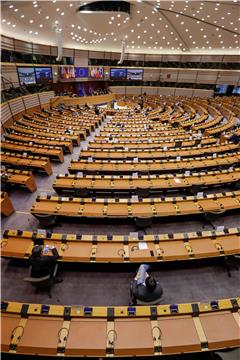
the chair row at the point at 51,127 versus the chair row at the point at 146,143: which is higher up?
the chair row at the point at 51,127

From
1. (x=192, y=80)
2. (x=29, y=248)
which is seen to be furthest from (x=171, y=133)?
(x=192, y=80)

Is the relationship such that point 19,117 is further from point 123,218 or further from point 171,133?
point 123,218

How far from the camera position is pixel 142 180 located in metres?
8.43

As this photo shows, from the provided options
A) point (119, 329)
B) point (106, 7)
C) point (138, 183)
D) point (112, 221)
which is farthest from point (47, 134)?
point (106, 7)

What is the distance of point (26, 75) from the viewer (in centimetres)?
2138

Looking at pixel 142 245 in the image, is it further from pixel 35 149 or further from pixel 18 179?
pixel 35 149

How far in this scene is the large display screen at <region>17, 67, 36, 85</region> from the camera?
20.5 metres

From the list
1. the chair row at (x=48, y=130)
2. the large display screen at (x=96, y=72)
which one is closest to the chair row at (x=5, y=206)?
the chair row at (x=48, y=130)

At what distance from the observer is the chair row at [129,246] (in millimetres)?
5172

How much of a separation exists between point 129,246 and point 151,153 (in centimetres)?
667

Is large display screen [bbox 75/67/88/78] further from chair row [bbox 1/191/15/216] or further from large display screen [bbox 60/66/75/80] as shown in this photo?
chair row [bbox 1/191/15/216]

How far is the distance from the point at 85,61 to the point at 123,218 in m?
30.2

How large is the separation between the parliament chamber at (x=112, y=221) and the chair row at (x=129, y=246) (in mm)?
25

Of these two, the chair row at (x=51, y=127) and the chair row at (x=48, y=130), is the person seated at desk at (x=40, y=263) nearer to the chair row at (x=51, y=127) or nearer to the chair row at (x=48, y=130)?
the chair row at (x=48, y=130)
